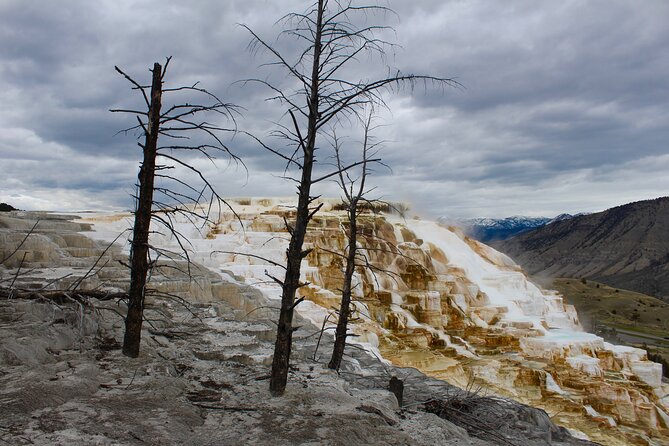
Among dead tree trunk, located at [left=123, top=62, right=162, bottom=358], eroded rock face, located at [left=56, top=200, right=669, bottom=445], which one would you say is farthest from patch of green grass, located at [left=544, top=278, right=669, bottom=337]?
dead tree trunk, located at [left=123, top=62, right=162, bottom=358]

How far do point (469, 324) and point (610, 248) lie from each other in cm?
14367

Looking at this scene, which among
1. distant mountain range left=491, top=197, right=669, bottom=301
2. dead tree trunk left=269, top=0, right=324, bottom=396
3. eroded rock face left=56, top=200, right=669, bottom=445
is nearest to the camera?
dead tree trunk left=269, top=0, right=324, bottom=396

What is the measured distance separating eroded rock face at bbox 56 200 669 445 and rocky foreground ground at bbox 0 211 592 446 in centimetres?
306

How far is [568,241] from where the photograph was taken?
16338 centimetres

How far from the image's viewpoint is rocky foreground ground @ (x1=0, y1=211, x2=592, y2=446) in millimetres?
4348

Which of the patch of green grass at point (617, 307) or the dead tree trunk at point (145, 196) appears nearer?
the dead tree trunk at point (145, 196)

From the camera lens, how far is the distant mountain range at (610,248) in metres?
122

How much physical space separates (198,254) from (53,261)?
20.7ft

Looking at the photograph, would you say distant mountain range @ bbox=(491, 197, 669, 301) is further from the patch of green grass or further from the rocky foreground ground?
the rocky foreground ground

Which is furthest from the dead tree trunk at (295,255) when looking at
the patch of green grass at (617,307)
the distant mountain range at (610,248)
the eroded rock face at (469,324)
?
the distant mountain range at (610,248)

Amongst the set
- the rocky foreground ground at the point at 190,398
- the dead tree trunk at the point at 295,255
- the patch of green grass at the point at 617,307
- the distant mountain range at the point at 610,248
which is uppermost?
the distant mountain range at the point at 610,248

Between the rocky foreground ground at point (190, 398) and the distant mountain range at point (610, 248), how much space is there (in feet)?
375

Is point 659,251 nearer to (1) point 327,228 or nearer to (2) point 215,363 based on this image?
(1) point 327,228

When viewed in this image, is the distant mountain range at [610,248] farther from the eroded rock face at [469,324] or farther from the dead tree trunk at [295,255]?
the dead tree trunk at [295,255]
